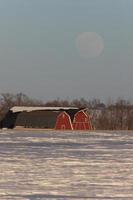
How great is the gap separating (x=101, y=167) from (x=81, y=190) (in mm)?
4454

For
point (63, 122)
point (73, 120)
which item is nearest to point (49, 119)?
point (63, 122)

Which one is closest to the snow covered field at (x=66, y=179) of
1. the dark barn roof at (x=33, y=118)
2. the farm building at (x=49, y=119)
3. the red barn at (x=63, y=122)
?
the red barn at (x=63, y=122)

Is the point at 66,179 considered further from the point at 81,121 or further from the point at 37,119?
the point at 37,119

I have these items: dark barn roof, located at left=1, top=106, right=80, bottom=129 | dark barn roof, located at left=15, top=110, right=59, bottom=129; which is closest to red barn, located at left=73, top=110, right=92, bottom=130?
dark barn roof, located at left=1, top=106, right=80, bottom=129

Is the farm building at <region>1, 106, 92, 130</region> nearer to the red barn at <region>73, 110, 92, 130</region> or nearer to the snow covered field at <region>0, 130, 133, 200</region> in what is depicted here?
the red barn at <region>73, 110, 92, 130</region>

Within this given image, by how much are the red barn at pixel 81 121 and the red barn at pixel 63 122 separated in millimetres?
695

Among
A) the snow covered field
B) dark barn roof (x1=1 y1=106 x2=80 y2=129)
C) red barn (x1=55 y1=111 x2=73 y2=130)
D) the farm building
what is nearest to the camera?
the snow covered field

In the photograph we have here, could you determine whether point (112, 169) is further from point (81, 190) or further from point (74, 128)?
point (74, 128)

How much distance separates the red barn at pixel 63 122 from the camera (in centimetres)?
5134

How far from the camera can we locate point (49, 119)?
54.6 meters

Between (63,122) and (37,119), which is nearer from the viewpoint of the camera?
(63,122)

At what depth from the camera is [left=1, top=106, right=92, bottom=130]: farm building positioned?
51.8 metres

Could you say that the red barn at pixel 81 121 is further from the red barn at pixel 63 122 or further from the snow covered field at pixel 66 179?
the snow covered field at pixel 66 179

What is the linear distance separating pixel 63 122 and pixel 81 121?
194cm
